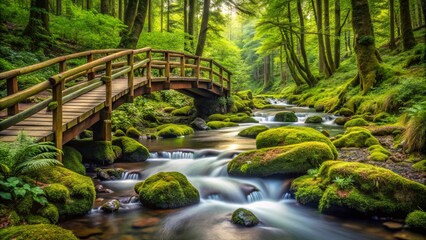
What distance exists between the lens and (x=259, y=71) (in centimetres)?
5838

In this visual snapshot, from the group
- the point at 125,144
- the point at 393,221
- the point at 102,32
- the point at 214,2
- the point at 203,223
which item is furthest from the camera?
the point at 214,2

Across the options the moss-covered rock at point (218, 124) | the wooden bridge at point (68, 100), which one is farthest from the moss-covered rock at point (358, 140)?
the moss-covered rock at point (218, 124)

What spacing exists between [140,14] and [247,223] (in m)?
11.1

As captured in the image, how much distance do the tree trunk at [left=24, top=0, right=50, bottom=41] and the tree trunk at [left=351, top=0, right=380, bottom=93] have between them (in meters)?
13.2

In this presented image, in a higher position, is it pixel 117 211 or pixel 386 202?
pixel 386 202

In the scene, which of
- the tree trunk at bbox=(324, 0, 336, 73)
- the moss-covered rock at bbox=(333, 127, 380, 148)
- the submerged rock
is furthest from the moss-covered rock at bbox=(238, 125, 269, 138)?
the tree trunk at bbox=(324, 0, 336, 73)

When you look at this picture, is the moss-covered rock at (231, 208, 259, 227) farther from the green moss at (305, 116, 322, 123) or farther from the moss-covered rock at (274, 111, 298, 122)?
the moss-covered rock at (274, 111, 298, 122)

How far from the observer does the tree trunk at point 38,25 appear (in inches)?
540

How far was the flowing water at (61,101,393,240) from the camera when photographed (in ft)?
15.1

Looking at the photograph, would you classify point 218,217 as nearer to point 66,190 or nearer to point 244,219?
Answer: point 244,219

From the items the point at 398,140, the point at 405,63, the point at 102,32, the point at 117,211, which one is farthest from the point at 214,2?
the point at 117,211

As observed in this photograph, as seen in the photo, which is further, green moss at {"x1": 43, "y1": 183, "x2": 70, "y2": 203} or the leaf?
green moss at {"x1": 43, "y1": 183, "x2": 70, "y2": 203}

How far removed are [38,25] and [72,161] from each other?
10256 mm

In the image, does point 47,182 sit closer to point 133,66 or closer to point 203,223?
point 203,223
